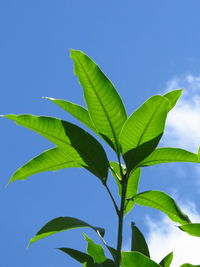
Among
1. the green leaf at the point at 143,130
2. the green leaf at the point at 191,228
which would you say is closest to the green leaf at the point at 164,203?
the green leaf at the point at 191,228

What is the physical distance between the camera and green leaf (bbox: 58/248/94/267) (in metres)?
2.02

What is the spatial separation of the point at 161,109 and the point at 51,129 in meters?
0.50

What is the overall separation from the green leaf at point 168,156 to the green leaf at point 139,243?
14.0 inches

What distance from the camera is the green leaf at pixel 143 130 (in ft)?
6.34

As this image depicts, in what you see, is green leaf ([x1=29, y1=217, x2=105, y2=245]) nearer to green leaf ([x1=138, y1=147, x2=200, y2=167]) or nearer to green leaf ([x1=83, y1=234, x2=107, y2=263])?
green leaf ([x1=83, y1=234, x2=107, y2=263])

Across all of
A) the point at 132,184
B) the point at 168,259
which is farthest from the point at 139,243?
the point at 132,184

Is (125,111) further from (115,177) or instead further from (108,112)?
(115,177)

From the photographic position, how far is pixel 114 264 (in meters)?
1.97

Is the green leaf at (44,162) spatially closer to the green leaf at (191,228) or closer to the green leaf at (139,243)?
the green leaf at (139,243)

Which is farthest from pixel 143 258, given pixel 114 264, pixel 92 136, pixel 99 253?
pixel 92 136

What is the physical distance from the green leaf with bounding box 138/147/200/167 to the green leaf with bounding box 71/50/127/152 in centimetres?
16

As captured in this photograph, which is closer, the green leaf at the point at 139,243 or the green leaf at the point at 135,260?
the green leaf at the point at 135,260

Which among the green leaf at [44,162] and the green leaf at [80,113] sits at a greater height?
the green leaf at [80,113]

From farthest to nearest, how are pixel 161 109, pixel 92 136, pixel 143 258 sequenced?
pixel 92 136 → pixel 161 109 → pixel 143 258
